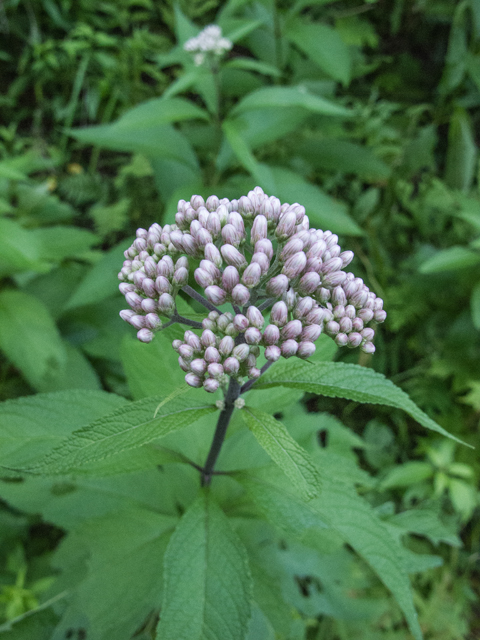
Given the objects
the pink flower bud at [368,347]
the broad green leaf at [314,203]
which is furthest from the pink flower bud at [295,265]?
the broad green leaf at [314,203]

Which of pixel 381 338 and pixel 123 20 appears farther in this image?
pixel 123 20

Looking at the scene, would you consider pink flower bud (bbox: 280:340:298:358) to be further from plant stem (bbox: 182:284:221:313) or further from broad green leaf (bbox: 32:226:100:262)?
broad green leaf (bbox: 32:226:100:262)

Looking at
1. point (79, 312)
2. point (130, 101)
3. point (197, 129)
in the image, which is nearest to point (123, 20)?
point (130, 101)

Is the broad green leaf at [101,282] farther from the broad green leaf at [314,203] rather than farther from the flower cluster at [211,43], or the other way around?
the flower cluster at [211,43]

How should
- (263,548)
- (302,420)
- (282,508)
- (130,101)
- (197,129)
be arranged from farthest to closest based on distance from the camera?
(130,101), (197,129), (302,420), (263,548), (282,508)

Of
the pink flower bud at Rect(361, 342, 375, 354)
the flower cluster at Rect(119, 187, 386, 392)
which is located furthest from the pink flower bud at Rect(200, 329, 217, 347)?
the pink flower bud at Rect(361, 342, 375, 354)

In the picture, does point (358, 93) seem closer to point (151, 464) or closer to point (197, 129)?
point (197, 129)
